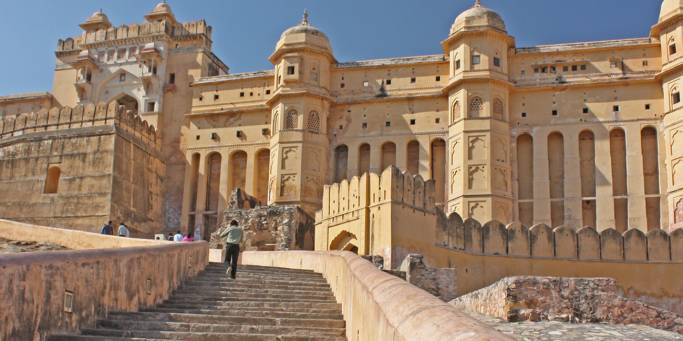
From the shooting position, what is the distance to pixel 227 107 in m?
36.0

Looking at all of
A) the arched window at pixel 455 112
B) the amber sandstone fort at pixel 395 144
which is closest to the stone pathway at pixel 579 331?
the amber sandstone fort at pixel 395 144

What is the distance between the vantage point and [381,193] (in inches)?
880

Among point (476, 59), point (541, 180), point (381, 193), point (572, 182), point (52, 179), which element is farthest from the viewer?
point (52, 179)

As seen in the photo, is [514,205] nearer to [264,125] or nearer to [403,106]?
[403,106]

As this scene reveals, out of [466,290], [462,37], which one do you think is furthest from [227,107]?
[466,290]

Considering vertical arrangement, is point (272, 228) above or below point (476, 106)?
below

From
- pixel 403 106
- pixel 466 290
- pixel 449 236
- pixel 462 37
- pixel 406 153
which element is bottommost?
pixel 466 290

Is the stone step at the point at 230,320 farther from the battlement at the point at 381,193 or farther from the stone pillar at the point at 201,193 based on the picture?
the stone pillar at the point at 201,193

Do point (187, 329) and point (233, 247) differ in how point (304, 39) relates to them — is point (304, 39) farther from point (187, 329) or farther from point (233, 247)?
point (187, 329)

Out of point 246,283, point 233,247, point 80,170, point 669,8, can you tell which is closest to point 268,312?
point 246,283

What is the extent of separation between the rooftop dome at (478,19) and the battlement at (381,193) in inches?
421

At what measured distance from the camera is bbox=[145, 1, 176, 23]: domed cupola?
129ft

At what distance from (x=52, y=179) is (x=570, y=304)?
24.8 m

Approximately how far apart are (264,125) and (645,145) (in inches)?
622
